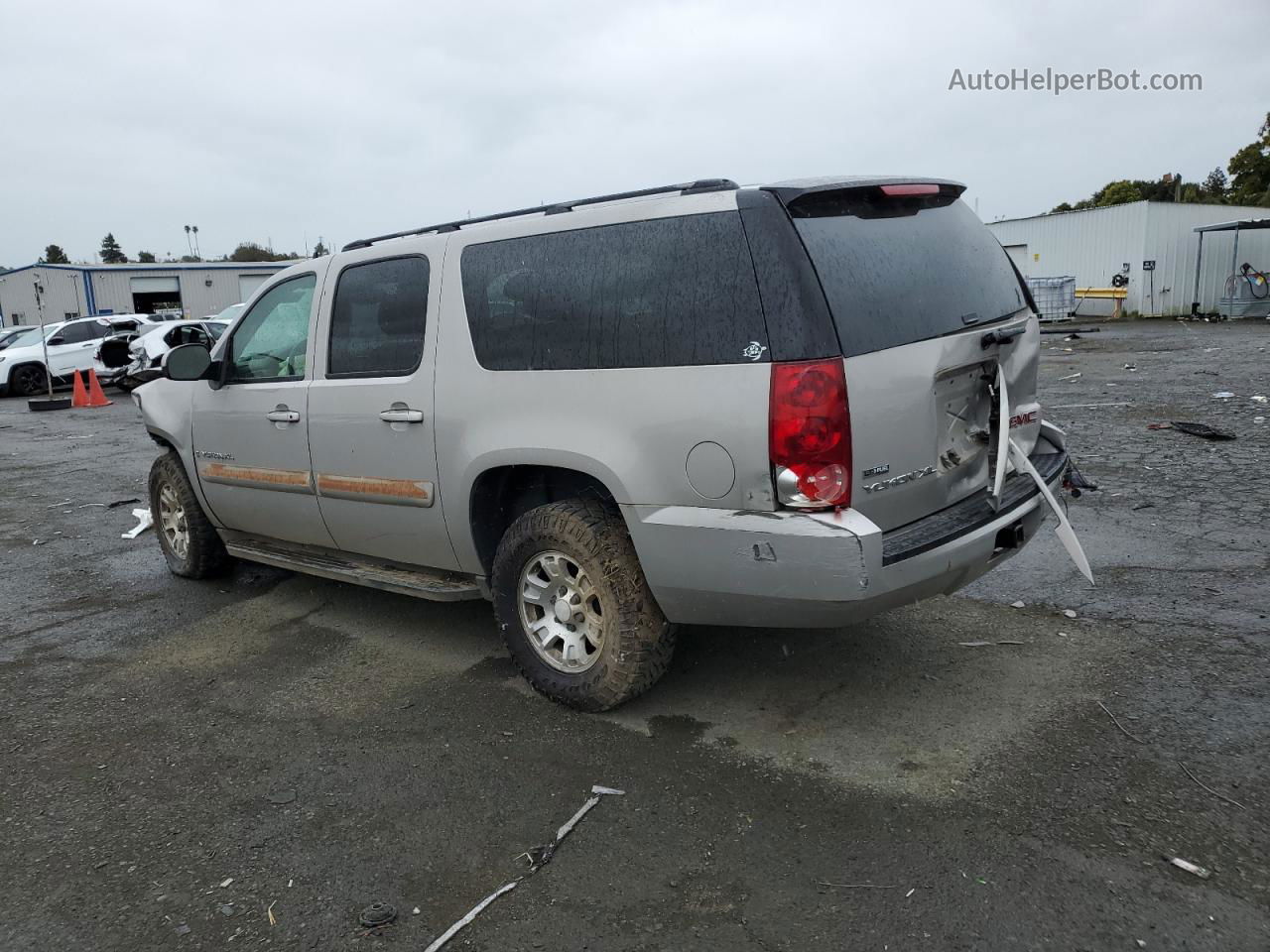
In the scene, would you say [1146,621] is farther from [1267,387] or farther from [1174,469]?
[1267,387]

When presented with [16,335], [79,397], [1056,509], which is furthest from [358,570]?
[16,335]

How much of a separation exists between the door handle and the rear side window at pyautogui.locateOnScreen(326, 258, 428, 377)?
17 cm

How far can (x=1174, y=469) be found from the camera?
734 centimetres

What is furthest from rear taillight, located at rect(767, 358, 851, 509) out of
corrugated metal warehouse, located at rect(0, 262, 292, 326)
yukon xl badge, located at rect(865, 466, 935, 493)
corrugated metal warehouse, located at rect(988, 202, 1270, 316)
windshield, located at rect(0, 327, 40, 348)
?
corrugated metal warehouse, located at rect(0, 262, 292, 326)

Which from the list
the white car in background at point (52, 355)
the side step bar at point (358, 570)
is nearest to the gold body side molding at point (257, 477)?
the side step bar at point (358, 570)

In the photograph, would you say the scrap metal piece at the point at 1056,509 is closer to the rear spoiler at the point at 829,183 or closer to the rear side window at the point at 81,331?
the rear spoiler at the point at 829,183

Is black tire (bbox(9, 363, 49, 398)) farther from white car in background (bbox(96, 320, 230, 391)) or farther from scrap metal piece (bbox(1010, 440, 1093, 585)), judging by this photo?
scrap metal piece (bbox(1010, 440, 1093, 585))

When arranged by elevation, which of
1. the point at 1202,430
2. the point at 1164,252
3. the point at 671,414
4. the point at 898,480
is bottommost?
the point at 1202,430

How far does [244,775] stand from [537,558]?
134 centimetres

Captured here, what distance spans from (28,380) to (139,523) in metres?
18.5

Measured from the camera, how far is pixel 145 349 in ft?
69.7

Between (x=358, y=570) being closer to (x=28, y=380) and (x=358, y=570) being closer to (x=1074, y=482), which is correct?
(x=1074, y=482)

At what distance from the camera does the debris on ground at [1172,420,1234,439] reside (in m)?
8.33

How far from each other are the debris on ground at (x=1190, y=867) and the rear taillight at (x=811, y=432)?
1.38 m
